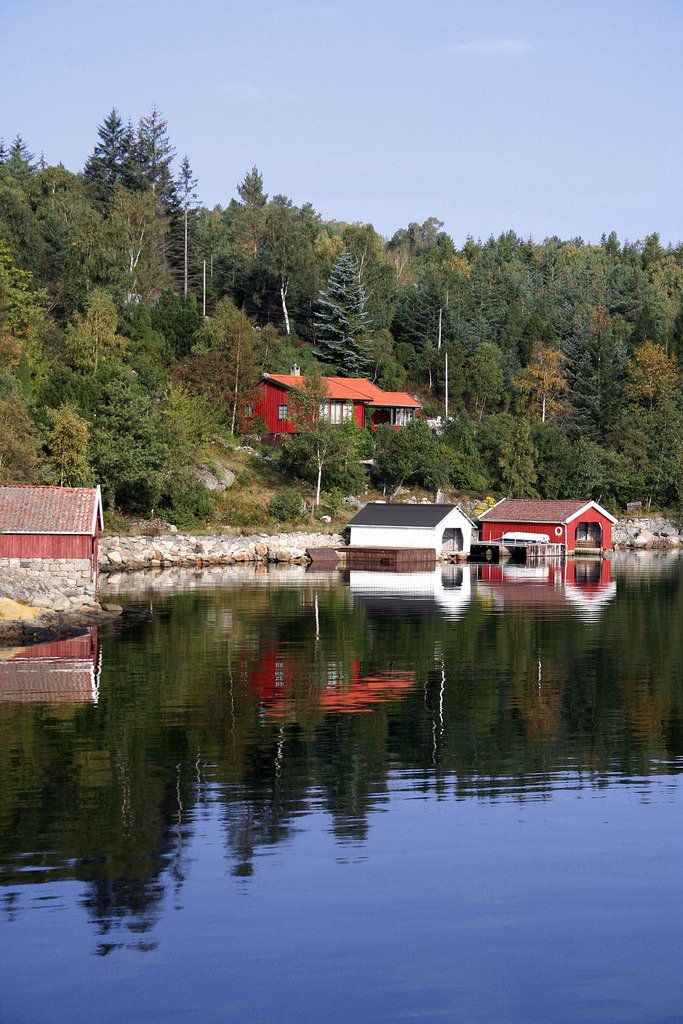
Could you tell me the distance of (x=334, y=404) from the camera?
83188 mm

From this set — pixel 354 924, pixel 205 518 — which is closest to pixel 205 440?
pixel 205 518

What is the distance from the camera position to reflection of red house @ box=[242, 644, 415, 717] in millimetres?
26266

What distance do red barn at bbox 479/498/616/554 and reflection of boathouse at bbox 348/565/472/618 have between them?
25.7 ft

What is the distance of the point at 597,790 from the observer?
19.4m

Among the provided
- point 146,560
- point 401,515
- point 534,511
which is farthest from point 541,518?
point 146,560

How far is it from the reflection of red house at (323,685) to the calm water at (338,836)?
0.12 meters

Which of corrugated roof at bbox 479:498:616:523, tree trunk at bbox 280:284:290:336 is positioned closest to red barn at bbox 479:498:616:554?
corrugated roof at bbox 479:498:616:523

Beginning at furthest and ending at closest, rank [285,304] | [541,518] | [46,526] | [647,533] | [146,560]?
[285,304] → [647,533] → [541,518] → [146,560] → [46,526]

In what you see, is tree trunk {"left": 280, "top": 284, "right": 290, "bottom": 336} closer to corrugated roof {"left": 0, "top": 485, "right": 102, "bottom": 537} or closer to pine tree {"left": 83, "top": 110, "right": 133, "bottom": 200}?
pine tree {"left": 83, "top": 110, "right": 133, "bottom": 200}

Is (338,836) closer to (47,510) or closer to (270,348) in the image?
(47,510)

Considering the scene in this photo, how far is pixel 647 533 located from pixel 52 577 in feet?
166

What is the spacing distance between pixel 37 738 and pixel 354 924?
10.3m

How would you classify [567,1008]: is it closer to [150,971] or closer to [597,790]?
[150,971]

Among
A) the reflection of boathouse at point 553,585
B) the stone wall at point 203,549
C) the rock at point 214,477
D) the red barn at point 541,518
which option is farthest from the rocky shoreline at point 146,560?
the reflection of boathouse at point 553,585
